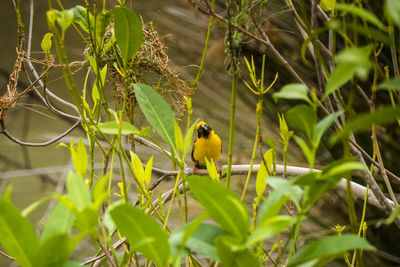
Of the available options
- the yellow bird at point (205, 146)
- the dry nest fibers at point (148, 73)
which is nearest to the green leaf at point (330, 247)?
the dry nest fibers at point (148, 73)

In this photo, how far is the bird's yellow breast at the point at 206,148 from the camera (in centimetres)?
141

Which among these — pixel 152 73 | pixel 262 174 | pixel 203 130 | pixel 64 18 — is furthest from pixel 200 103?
pixel 64 18

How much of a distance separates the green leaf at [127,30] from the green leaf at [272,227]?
14 cm

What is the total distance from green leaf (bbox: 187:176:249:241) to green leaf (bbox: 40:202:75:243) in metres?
0.06

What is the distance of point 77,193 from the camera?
211mm

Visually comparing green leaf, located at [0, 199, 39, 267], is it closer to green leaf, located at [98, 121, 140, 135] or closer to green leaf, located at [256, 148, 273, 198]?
green leaf, located at [98, 121, 140, 135]

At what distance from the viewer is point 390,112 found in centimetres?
20

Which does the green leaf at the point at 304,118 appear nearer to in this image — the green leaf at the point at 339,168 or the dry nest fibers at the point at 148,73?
the green leaf at the point at 339,168

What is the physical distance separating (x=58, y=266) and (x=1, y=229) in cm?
3

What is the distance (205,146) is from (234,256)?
1.21 metres

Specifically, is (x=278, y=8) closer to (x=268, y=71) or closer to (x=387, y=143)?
(x=268, y=71)

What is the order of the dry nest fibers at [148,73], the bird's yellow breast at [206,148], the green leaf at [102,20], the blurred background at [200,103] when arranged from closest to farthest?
the green leaf at [102,20]
the dry nest fibers at [148,73]
the blurred background at [200,103]
the bird's yellow breast at [206,148]

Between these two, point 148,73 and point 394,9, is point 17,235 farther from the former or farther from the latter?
point 148,73

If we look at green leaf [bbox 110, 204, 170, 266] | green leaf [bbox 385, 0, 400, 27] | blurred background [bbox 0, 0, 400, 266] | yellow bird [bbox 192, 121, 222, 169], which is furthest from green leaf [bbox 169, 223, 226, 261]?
yellow bird [bbox 192, 121, 222, 169]
